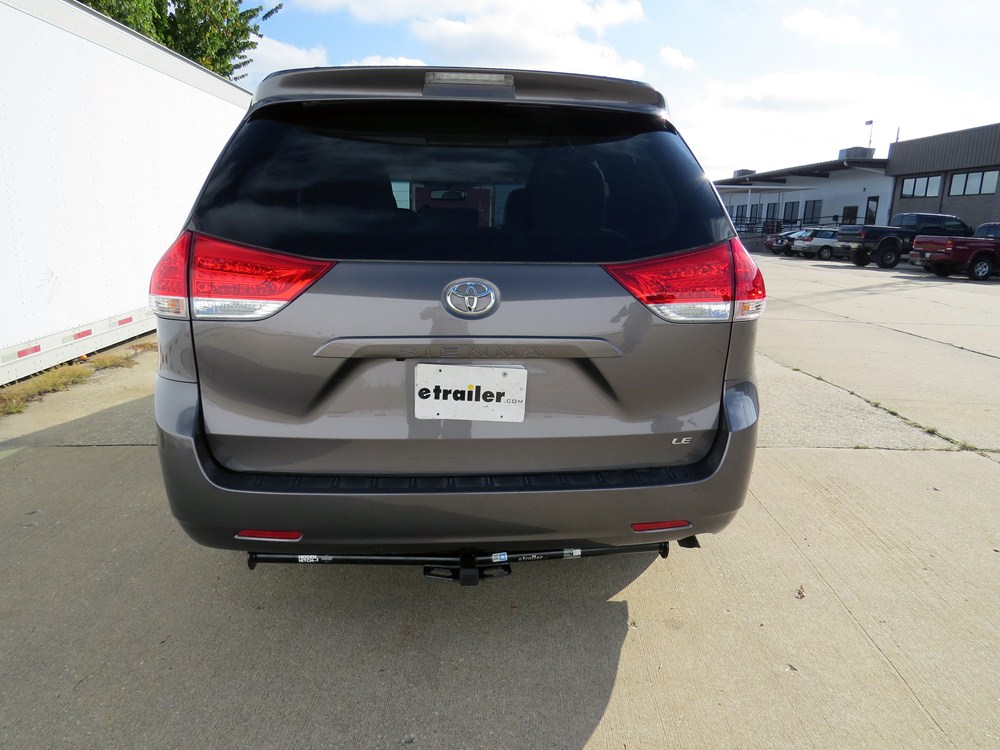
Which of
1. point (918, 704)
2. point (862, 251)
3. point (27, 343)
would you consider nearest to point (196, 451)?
point (918, 704)

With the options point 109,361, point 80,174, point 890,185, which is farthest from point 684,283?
point 890,185

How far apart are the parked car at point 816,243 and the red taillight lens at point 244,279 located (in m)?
32.4

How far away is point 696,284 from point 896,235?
2914cm

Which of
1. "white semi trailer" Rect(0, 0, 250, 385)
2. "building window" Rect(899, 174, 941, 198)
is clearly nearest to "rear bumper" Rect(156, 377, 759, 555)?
"white semi trailer" Rect(0, 0, 250, 385)

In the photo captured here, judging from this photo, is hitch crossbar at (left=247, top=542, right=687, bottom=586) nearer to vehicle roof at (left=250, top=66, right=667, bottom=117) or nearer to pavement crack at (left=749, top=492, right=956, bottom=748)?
pavement crack at (left=749, top=492, right=956, bottom=748)

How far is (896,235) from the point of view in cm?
2650

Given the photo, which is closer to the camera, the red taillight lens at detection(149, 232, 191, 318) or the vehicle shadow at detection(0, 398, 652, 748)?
the red taillight lens at detection(149, 232, 191, 318)

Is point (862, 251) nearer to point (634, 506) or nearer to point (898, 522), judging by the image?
point (898, 522)

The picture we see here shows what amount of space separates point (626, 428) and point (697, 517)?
365 millimetres

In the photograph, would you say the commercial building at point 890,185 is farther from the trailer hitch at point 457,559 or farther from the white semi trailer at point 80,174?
→ the trailer hitch at point 457,559

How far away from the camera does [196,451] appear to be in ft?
6.25

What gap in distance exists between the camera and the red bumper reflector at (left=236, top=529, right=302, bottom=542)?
6.33 feet

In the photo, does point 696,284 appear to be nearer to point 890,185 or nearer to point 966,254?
point 966,254

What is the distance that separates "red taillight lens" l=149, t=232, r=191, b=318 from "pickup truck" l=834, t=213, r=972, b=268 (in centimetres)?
2902
